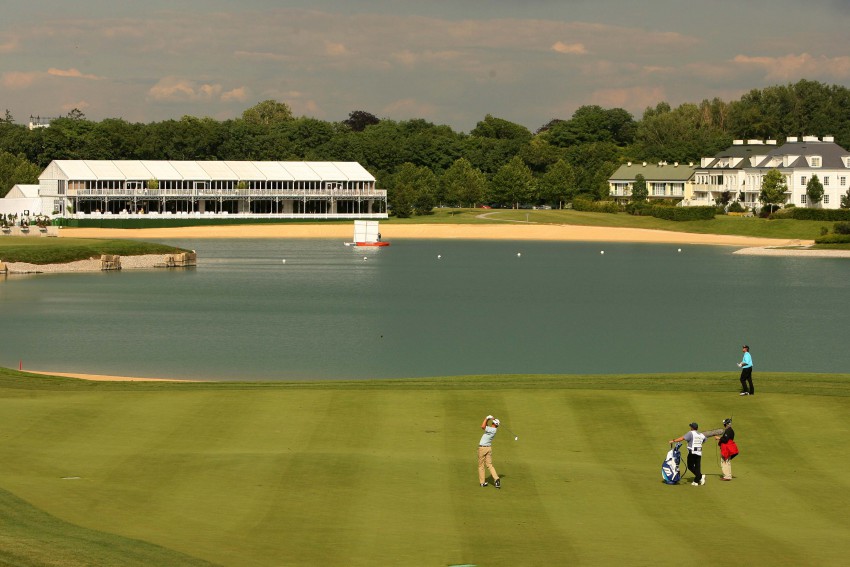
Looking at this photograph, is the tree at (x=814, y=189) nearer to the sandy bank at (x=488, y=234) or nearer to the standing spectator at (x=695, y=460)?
the sandy bank at (x=488, y=234)

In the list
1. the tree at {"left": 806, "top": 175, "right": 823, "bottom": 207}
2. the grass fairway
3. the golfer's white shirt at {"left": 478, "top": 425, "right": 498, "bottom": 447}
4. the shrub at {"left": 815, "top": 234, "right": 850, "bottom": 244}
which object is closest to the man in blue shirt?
the grass fairway

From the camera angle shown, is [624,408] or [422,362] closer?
[624,408]

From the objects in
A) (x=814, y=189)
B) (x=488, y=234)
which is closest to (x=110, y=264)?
(x=488, y=234)

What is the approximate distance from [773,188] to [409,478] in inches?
6914

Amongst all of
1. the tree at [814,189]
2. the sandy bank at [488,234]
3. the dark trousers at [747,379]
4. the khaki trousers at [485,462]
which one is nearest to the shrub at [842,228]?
the sandy bank at [488,234]

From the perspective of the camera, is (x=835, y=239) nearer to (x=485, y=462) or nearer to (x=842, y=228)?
(x=842, y=228)

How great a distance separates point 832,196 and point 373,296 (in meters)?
123

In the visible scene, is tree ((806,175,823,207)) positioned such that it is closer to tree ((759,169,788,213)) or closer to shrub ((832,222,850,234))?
tree ((759,169,788,213))

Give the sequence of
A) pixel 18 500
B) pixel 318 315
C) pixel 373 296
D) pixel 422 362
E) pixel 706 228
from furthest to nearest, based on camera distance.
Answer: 1. pixel 706 228
2. pixel 373 296
3. pixel 318 315
4. pixel 422 362
5. pixel 18 500

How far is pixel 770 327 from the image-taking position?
255ft

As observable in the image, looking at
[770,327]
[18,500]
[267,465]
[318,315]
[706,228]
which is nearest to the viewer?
[18,500]

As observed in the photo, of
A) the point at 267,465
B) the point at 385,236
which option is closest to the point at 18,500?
the point at 267,465

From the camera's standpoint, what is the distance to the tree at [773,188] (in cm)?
19212

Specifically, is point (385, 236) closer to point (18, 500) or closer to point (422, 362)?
point (422, 362)
